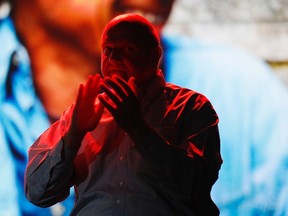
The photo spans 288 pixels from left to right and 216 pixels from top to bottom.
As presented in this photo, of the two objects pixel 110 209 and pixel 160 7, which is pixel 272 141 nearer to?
pixel 160 7

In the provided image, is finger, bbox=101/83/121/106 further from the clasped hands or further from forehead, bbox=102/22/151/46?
forehead, bbox=102/22/151/46

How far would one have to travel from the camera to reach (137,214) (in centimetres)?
91

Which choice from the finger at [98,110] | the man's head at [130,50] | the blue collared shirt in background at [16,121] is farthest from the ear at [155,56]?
the blue collared shirt in background at [16,121]

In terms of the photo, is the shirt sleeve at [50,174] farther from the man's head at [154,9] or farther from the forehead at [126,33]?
the man's head at [154,9]

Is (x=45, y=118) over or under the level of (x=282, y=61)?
under

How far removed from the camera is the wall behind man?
5.74 feet

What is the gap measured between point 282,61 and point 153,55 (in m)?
0.83

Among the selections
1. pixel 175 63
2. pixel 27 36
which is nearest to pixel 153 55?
pixel 175 63

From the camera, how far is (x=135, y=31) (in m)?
0.98

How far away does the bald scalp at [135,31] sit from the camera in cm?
97

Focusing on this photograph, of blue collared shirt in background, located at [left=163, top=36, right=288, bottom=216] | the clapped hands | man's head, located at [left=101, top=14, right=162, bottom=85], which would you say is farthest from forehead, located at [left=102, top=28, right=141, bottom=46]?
blue collared shirt in background, located at [left=163, top=36, right=288, bottom=216]

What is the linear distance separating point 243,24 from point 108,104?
981mm

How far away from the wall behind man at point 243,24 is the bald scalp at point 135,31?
80cm

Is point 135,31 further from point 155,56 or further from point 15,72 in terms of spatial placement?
point 15,72
